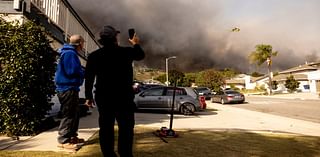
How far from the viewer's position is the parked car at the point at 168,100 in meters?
14.8

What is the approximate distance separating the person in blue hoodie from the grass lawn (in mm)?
340

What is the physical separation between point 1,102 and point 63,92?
76.5 inches

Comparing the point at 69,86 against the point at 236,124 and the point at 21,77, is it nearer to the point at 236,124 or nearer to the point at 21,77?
the point at 21,77

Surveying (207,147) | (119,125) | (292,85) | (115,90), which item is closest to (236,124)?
(207,147)

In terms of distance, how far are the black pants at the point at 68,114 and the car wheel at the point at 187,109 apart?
10.0m

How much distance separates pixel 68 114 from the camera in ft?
16.0

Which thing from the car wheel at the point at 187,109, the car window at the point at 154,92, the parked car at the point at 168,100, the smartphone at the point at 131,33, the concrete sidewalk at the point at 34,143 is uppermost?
the smartphone at the point at 131,33

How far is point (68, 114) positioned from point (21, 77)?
169 cm

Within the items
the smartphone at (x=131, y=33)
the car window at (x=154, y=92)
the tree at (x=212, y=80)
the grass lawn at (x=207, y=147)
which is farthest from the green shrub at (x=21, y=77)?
the tree at (x=212, y=80)

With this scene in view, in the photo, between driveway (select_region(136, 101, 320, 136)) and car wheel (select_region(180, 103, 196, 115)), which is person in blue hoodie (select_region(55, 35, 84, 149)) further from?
car wheel (select_region(180, 103, 196, 115))

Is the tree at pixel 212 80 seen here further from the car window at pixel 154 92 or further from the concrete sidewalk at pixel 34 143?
the concrete sidewalk at pixel 34 143

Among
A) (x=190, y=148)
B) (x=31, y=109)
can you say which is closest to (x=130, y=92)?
(x=190, y=148)

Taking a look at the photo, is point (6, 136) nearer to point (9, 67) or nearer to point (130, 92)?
point (9, 67)

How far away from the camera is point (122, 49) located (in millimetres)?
3471
